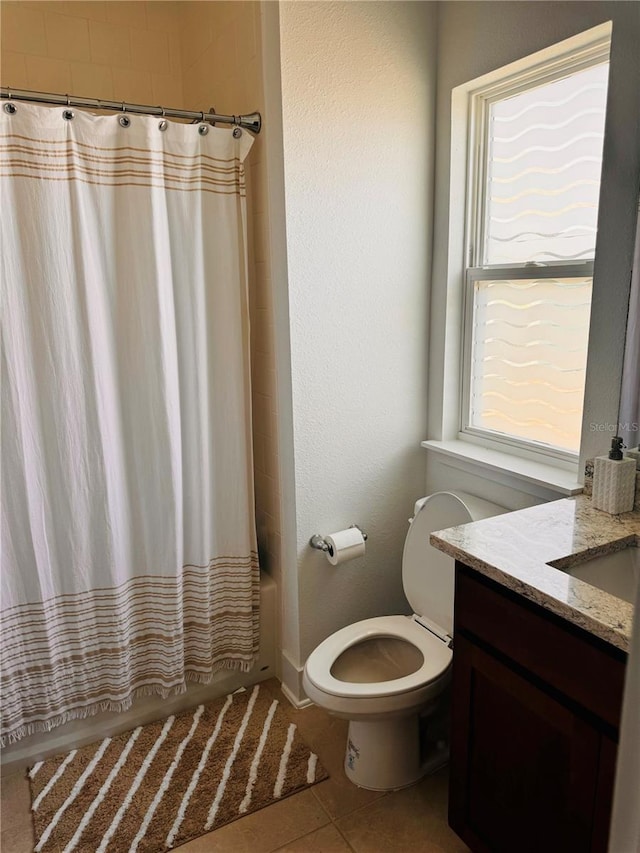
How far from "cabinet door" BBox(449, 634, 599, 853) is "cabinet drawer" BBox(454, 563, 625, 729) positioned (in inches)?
1.8

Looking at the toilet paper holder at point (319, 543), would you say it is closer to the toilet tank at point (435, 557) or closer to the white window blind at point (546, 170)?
the toilet tank at point (435, 557)

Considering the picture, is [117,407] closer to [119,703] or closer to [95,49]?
[119,703]

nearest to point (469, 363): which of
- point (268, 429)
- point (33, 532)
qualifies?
point (268, 429)

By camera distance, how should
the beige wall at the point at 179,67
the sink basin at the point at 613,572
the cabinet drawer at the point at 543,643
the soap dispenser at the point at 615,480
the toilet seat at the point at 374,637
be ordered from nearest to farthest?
the cabinet drawer at the point at 543,643 → the sink basin at the point at 613,572 → the soap dispenser at the point at 615,480 → the toilet seat at the point at 374,637 → the beige wall at the point at 179,67

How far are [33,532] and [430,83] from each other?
195 centimetres

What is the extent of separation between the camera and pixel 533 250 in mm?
1922

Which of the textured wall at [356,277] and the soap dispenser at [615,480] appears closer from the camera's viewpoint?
the soap dispenser at [615,480]

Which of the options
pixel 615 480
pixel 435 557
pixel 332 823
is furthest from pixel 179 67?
pixel 332 823

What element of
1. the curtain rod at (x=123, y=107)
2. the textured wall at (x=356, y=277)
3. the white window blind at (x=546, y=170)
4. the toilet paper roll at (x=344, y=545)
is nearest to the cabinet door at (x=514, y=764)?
the toilet paper roll at (x=344, y=545)

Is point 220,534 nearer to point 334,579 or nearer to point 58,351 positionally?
point 334,579

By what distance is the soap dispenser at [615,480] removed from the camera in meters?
1.54

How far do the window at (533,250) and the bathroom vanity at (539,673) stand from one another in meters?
0.47

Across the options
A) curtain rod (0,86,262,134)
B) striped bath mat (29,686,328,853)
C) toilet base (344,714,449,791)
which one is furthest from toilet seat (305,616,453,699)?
curtain rod (0,86,262,134)

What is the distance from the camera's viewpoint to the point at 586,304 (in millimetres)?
1771
